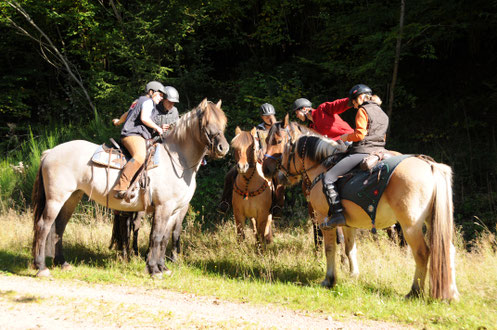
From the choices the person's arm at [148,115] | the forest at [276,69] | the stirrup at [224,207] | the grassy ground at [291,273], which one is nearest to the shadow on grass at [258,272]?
the grassy ground at [291,273]

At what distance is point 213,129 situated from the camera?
6590 mm

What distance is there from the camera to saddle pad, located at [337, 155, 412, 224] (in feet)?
17.2

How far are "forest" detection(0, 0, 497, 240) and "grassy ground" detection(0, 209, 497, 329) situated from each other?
2570 mm

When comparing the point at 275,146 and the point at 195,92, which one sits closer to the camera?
the point at 275,146

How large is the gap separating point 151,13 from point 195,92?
2902 millimetres

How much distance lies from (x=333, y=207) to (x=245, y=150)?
2286mm

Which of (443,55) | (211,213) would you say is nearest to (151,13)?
(211,213)

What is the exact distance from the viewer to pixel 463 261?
648 cm

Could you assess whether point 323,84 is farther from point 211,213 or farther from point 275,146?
point 275,146

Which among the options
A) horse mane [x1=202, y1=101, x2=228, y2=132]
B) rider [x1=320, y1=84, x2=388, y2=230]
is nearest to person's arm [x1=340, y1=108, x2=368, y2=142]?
rider [x1=320, y1=84, x2=388, y2=230]

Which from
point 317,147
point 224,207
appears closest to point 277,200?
point 224,207

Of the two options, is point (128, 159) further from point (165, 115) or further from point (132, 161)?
point (165, 115)

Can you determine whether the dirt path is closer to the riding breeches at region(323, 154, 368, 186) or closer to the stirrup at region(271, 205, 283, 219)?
the riding breeches at region(323, 154, 368, 186)

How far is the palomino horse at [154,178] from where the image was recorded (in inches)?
263
